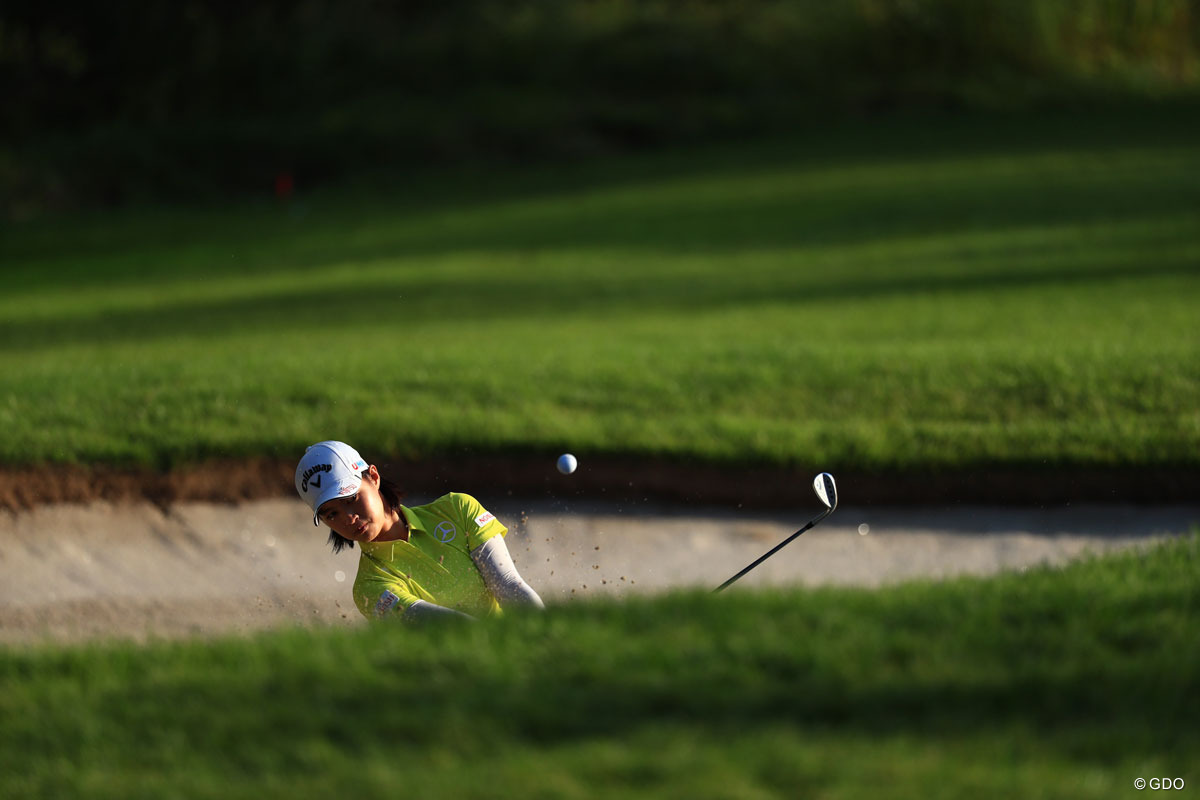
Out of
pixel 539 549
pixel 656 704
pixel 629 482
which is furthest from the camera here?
pixel 629 482

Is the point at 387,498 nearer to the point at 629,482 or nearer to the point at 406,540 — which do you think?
the point at 406,540

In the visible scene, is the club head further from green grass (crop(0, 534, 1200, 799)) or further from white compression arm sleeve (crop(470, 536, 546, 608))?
white compression arm sleeve (crop(470, 536, 546, 608))

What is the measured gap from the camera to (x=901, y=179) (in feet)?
85.1

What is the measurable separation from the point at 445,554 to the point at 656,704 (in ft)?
7.16

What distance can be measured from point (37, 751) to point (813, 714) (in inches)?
93.2

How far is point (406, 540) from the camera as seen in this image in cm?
576

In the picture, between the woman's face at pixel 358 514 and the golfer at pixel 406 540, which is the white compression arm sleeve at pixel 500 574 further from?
the woman's face at pixel 358 514

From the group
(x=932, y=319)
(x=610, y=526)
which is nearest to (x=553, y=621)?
(x=610, y=526)

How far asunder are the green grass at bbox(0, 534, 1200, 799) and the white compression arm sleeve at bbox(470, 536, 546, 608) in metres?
0.97

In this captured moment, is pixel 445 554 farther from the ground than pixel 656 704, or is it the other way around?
pixel 445 554

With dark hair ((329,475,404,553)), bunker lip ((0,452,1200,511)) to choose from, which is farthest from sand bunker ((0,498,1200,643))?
dark hair ((329,475,404,553))

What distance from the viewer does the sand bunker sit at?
23.6 feet

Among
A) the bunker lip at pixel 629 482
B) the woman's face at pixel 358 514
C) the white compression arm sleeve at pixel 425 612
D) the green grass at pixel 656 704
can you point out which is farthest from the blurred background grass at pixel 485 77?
the green grass at pixel 656 704

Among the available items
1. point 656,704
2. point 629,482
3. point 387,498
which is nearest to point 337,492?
point 387,498
